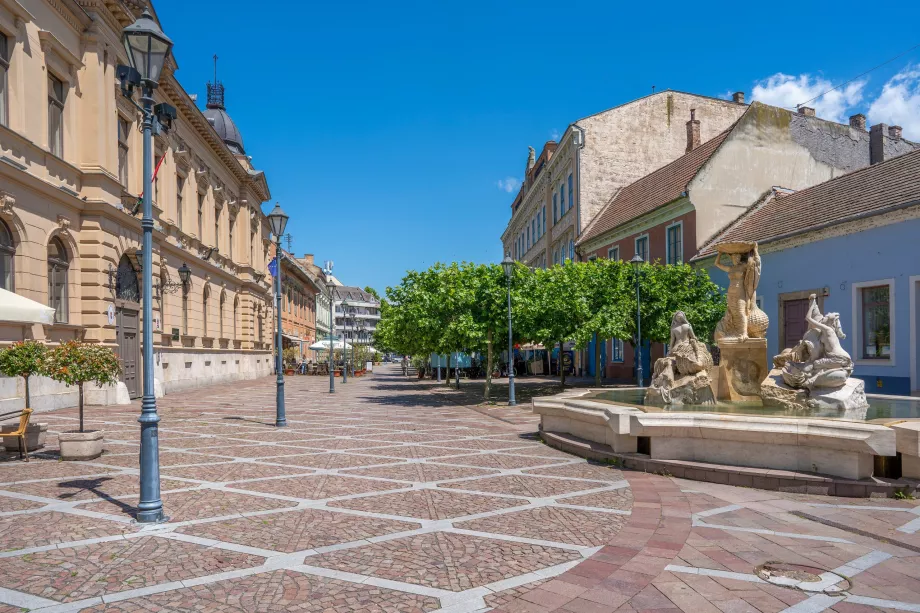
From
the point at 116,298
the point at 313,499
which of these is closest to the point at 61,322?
the point at 116,298

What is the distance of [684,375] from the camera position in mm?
10180

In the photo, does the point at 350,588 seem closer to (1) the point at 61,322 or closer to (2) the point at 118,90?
(1) the point at 61,322

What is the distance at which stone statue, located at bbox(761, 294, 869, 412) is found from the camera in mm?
8531

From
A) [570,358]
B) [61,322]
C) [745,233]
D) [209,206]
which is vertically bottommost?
[570,358]

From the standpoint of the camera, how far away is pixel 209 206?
99.6 feet

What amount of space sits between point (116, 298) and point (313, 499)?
1554 centimetres

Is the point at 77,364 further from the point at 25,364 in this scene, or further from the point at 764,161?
the point at 764,161

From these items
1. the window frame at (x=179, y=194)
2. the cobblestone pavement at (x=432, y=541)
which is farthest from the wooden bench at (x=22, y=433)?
the window frame at (x=179, y=194)

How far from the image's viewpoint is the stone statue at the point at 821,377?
28.0 ft

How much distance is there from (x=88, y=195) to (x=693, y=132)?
2718cm

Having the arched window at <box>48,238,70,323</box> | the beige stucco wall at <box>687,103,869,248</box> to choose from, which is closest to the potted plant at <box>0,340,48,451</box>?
the arched window at <box>48,238,70,323</box>

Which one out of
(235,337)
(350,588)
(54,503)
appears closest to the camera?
(350,588)

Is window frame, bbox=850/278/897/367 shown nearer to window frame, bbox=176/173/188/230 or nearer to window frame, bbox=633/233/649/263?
window frame, bbox=633/233/649/263

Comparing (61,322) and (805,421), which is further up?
(61,322)
